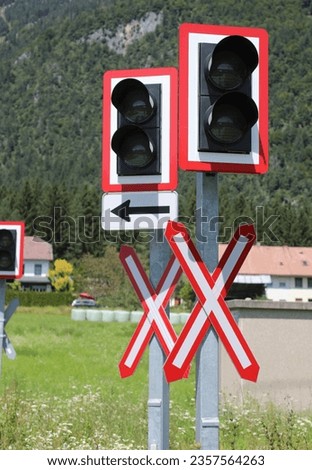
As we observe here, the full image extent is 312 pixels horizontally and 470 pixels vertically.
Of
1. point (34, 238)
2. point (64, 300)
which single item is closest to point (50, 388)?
point (64, 300)

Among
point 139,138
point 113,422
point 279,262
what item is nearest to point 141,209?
point 139,138

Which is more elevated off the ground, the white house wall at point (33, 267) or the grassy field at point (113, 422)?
the grassy field at point (113, 422)

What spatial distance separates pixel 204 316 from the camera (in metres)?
5.72

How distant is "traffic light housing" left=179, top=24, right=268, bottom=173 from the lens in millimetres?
5785

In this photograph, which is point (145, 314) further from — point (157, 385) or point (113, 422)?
point (113, 422)

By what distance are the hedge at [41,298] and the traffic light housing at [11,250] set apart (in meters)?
72.9

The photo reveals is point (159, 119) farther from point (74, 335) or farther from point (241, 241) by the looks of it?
point (74, 335)

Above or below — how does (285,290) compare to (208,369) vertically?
below

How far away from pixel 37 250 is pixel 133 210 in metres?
118

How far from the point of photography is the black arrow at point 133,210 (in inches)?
279

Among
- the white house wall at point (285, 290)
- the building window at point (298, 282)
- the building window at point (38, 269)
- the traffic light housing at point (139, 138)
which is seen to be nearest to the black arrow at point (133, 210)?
the traffic light housing at point (139, 138)

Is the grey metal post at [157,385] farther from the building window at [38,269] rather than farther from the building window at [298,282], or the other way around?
the building window at [38,269]

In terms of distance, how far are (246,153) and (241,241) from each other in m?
0.53

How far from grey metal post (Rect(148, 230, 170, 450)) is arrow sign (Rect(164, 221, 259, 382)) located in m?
1.84
